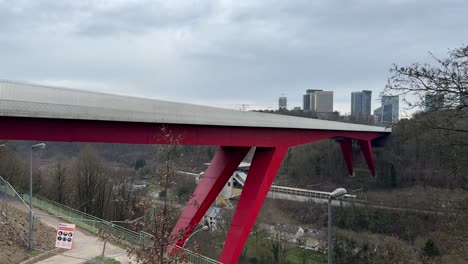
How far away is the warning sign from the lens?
12875 mm

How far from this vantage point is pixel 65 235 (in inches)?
514

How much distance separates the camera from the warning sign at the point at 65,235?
42.2ft

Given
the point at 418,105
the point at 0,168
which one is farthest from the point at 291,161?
the point at 418,105

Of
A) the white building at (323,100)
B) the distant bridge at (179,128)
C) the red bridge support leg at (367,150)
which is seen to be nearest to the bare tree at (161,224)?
the distant bridge at (179,128)

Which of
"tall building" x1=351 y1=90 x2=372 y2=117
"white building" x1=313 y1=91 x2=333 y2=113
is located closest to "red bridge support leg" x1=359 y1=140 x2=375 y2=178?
"tall building" x1=351 y1=90 x2=372 y2=117

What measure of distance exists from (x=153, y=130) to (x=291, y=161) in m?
39.5

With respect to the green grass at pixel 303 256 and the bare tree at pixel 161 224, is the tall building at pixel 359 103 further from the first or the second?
the bare tree at pixel 161 224

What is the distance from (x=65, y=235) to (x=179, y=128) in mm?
5225

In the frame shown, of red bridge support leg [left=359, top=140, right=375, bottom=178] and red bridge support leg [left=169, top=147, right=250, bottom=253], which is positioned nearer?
red bridge support leg [left=169, top=147, right=250, bottom=253]

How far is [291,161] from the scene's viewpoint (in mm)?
49750

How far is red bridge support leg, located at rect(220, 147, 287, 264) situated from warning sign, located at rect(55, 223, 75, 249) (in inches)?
197

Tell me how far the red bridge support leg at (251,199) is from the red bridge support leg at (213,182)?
1.02 meters

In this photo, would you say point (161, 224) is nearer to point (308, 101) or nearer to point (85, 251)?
point (85, 251)

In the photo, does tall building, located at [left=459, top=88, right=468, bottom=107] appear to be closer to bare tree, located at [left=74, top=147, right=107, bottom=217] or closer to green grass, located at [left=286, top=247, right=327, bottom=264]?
green grass, located at [left=286, top=247, right=327, bottom=264]
